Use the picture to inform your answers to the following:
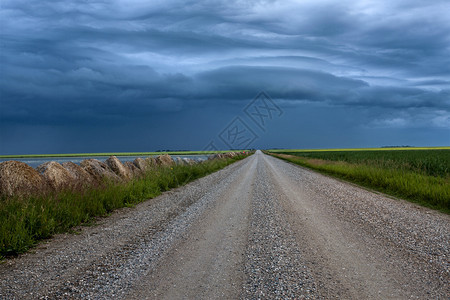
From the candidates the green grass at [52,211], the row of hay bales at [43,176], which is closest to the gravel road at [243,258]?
the green grass at [52,211]

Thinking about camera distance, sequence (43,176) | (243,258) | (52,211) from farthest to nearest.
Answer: (43,176) < (52,211) < (243,258)

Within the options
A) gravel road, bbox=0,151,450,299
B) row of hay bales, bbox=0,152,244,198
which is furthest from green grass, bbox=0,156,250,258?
row of hay bales, bbox=0,152,244,198

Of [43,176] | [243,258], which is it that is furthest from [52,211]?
[243,258]

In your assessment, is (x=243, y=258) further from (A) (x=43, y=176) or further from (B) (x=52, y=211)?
(A) (x=43, y=176)

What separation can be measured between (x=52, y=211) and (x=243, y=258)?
527 centimetres

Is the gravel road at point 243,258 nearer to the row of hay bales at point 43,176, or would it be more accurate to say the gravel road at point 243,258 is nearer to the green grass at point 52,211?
the green grass at point 52,211

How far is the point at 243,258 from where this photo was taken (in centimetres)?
540

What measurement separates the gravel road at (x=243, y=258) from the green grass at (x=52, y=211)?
1.24 feet

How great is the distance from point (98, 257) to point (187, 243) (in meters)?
1.67

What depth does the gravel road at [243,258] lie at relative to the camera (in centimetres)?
424

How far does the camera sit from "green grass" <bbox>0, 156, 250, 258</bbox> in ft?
20.7

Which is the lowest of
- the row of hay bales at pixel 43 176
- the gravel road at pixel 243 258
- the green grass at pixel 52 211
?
the gravel road at pixel 243 258

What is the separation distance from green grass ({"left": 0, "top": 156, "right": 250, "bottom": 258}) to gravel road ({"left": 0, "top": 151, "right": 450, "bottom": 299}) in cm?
38

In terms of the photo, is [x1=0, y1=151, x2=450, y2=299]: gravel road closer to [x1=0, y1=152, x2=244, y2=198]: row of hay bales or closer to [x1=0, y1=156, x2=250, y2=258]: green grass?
[x1=0, y1=156, x2=250, y2=258]: green grass
